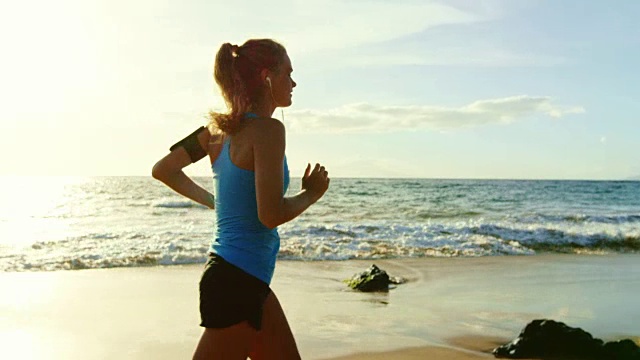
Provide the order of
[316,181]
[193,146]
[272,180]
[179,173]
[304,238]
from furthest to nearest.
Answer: [304,238] < [179,173] < [193,146] < [316,181] < [272,180]

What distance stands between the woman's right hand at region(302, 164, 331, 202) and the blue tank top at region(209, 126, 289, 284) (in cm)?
7

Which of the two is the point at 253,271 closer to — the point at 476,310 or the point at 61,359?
the point at 61,359

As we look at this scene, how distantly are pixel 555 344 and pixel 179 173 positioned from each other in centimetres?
399

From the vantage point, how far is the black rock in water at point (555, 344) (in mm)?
5741

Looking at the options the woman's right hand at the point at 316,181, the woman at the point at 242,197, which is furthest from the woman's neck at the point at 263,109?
the woman's right hand at the point at 316,181

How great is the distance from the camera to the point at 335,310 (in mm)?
7805

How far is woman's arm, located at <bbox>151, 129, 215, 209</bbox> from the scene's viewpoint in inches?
110

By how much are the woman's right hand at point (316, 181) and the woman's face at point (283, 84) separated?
0.85 ft

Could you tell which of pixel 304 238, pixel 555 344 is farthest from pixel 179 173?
pixel 304 238

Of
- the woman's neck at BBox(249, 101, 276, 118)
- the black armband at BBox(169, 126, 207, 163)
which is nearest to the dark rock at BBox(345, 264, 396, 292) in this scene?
the black armband at BBox(169, 126, 207, 163)

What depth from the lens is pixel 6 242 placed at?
1439 cm

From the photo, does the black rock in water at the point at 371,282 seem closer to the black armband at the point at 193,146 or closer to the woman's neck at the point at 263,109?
the black armband at the point at 193,146

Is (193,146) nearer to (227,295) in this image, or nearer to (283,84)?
(283,84)

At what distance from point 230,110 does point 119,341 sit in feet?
14.8
